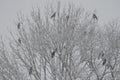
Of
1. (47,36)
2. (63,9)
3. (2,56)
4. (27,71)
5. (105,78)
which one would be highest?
(63,9)

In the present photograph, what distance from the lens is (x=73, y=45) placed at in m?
8.88

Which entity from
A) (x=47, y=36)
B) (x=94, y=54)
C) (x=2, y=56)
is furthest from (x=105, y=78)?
(x=2, y=56)

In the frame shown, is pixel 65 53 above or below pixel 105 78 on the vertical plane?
above

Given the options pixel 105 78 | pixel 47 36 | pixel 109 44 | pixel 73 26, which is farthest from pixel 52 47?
pixel 109 44

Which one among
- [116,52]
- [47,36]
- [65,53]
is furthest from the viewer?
[116,52]

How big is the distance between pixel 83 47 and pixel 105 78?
274cm

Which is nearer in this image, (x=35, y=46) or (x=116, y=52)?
(x=35, y=46)

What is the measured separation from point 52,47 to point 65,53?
684 millimetres

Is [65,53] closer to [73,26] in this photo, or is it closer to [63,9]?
[73,26]

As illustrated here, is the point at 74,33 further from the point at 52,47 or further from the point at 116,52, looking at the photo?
the point at 116,52

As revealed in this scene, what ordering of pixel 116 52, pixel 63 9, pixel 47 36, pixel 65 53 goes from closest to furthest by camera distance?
pixel 65 53 < pixel 47 36 < pixel 63 9 < pixel 116 52

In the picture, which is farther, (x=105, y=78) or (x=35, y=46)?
(x=105, y=78)

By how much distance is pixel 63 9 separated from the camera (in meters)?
10.2

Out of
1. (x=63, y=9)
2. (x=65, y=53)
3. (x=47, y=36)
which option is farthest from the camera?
(x=63, y=9)
